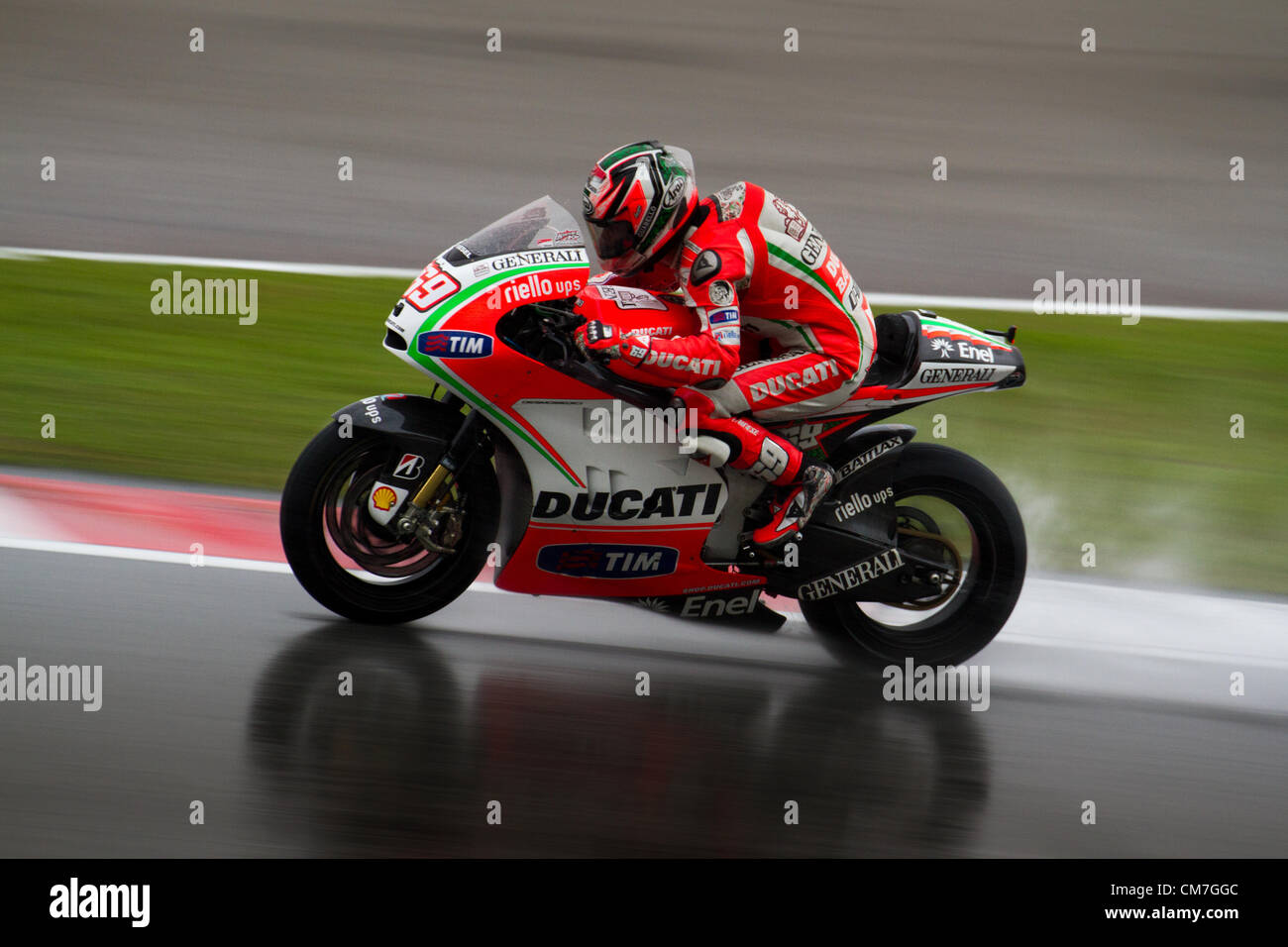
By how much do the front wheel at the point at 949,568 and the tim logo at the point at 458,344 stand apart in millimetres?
1653

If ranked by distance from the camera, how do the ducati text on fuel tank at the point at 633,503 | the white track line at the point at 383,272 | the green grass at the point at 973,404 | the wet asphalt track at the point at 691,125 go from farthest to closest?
the wet asphalt track at the point at 691,125 → the white track line at the point at 383,272 → the green grass at the point at 973,404 → the ducati text on fuel tank at the point at 633,503

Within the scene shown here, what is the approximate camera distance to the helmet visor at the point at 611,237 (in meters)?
4.88

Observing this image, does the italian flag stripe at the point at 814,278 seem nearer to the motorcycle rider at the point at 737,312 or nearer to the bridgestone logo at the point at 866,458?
the motorcycle rider at the point at 737,312

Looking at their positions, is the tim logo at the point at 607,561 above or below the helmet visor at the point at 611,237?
below

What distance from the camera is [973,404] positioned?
8.22 m

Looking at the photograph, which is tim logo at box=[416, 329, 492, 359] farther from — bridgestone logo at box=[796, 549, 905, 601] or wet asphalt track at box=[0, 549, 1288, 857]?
bridgestone logo at box=[796, 549, 905, 601]

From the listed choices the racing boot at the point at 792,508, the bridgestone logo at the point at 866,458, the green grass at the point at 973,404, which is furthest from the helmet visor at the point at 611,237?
the green grass at the point at 973,404

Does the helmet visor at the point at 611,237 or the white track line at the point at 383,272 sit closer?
the helmet visor at the point at 611,237

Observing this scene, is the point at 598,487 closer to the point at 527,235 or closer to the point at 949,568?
the point at 527,235

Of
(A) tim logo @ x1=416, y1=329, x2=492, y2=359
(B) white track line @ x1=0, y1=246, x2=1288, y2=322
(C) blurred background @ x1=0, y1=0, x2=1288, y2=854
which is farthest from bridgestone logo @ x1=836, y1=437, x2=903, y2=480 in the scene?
(B) white track line @ x1=0, y1=246, x2=1288, y2=322

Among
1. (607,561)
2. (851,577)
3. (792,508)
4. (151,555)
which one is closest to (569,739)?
(607,561)

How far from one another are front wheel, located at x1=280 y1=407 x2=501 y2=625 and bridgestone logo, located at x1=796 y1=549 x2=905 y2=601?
124 cm

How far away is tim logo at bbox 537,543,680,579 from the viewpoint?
5.06 meters

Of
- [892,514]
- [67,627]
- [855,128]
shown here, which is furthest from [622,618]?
[855,128]
